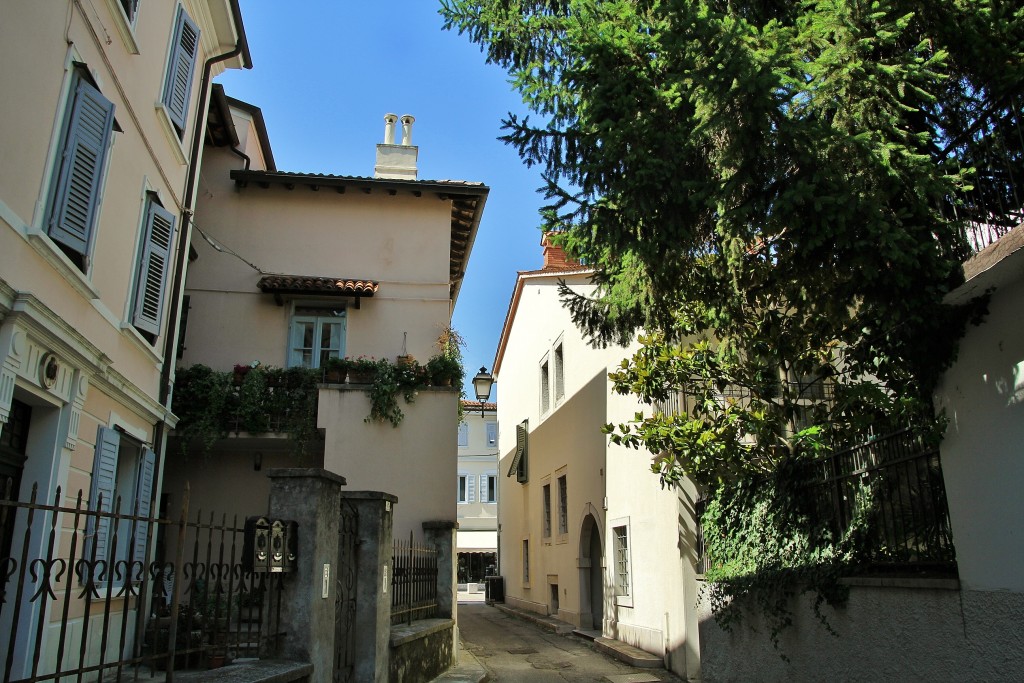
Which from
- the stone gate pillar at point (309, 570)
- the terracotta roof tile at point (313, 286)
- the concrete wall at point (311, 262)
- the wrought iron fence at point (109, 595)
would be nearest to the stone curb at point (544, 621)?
the concrete wall at point (311, 262)

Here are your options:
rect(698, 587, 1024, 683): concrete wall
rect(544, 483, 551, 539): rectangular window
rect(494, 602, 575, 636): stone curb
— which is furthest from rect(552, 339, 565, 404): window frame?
rect(698, 587, 1024, 683): concrete wall

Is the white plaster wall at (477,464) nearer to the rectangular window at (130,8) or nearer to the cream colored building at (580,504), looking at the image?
the cream colored building at (580,504)

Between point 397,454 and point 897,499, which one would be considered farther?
point 397,454

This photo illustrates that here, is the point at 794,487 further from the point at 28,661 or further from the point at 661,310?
the point at 28,661

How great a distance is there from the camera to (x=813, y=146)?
5.27 meters

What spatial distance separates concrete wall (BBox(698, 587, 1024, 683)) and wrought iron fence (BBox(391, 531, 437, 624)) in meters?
4.11

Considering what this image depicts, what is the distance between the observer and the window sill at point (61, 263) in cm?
641

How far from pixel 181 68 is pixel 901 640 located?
10.1 m

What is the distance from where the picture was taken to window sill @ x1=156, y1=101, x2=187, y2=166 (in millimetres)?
9359

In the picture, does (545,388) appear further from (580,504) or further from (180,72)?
(180,72)

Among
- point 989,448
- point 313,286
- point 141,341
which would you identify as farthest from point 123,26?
point 989,448

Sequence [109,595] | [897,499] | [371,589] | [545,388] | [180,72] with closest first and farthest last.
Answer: [109,595] < [897,499] < [371,589] < [180,72] < [545,388]

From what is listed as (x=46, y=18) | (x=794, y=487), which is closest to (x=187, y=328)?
(x=46, y=18)

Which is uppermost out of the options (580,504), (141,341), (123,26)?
(123,26)
